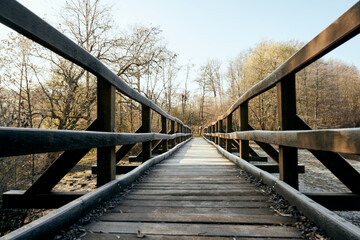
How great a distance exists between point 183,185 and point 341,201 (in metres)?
1.44

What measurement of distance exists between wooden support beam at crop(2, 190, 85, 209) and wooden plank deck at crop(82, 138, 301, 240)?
2.05 feet

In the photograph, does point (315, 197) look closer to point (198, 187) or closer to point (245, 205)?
point (245, 205)

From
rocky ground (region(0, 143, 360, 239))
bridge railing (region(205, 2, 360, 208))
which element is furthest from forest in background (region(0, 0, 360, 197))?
bridge railing (region(205, 2, 360, 208))

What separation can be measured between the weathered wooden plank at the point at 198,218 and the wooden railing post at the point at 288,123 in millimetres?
492

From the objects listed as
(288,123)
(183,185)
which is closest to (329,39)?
(288,123)

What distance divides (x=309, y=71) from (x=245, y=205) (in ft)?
55.6

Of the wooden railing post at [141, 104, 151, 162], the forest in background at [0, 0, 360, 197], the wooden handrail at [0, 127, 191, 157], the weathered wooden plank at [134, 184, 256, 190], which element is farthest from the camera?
the forest in background at [0, 0, 360, 197]

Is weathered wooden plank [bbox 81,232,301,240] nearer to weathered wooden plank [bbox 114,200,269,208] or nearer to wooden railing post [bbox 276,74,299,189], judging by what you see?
weathered wooden plank [bbox 114,200,269,208]

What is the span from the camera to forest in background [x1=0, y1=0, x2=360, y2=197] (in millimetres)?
4898

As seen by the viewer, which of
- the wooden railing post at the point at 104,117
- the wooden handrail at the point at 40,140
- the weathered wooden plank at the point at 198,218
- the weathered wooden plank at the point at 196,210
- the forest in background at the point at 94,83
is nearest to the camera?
the wooden handrail at the point at 40,140

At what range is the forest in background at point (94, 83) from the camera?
4.90 metres

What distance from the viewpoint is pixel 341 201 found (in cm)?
176

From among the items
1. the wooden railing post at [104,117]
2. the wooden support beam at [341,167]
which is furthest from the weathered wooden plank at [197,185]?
the wooden support beam at [341,167]

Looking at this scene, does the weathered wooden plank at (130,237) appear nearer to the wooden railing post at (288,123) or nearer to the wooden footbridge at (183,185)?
the wooden footbridge at (183,185)
